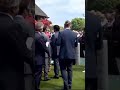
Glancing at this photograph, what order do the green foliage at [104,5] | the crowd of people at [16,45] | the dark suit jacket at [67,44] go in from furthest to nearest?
the dark suit jacket at [67,44]
the green foliage at [104,5]
the crowd of people at [16,45]

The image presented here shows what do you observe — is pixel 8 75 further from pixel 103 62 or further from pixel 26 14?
pixel 103 62

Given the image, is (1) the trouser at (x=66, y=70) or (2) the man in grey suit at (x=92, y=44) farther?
(1) the trouser at (x=66, y=70)

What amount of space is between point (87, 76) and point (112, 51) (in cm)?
47

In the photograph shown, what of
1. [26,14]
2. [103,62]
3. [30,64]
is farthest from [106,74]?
[26,14]

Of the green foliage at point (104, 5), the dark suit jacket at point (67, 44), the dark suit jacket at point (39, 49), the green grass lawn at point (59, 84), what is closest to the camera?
the green foliage at point (104, 5)

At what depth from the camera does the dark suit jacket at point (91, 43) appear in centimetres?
498

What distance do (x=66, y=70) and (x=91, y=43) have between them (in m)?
5.30

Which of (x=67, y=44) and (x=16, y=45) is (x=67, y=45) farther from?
(x=16, y=45)

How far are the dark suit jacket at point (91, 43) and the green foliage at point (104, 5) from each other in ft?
0.37

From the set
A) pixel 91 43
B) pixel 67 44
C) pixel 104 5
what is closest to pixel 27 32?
pixel 91 43

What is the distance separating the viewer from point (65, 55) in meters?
9.62

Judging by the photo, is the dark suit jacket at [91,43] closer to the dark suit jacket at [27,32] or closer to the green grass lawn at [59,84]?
the dark suit jacket at [27,32]

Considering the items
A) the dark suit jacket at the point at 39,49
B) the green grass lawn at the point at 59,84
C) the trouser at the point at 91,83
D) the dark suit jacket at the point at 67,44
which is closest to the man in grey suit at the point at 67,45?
the dark suit jacket at the point at 67,44

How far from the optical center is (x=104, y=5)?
505 centimetres
